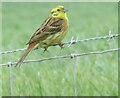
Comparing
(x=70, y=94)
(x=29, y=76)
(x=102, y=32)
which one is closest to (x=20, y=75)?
(x=29, y=76)

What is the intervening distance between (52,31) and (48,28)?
0.07 metres

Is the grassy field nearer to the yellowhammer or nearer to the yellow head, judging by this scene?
the yellowhammer

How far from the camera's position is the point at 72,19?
49.9 feet

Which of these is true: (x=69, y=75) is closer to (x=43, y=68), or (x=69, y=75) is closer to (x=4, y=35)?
(x=43, y=68)

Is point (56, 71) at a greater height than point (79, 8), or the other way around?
point (79, 8)

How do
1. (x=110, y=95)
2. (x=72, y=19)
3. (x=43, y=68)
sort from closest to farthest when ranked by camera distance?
(x=110, y=95)
(x=43, y=68)
(x=72, y=19)

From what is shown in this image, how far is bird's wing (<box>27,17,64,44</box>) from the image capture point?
6523 mm

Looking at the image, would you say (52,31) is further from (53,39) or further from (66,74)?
(66,74)

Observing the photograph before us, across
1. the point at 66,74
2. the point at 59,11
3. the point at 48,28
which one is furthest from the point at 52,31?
the point at 66,74

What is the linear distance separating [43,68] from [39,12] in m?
9.26

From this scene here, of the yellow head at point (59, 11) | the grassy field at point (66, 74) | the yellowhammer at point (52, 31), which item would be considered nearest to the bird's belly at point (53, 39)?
the yellowhammer at point (52, 31)

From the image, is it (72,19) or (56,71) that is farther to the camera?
(72,19)

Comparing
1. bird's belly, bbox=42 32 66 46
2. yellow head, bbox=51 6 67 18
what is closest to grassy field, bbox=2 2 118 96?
bird's belly, bbox=42 32 66 46

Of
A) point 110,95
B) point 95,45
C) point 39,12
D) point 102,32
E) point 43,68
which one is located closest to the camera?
point 110,95
